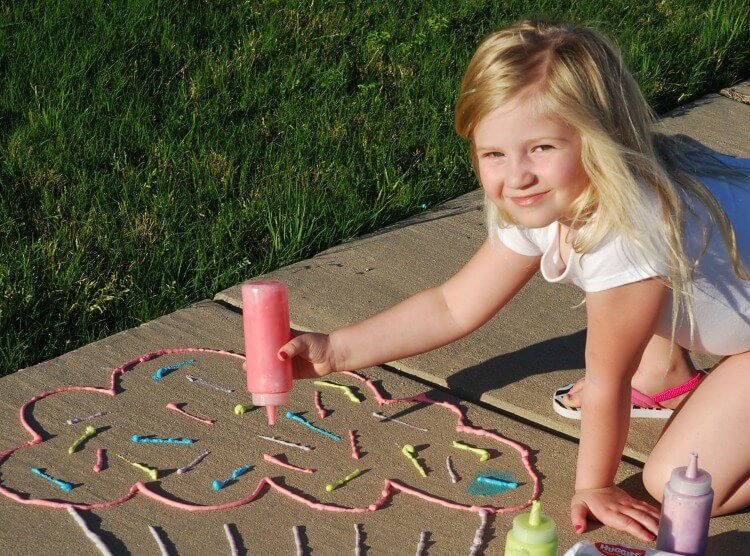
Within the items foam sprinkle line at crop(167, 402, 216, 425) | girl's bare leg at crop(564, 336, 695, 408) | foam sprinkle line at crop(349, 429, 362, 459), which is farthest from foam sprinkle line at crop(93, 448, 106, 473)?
girl's bare leg at crop(564, 336, 695, 408)

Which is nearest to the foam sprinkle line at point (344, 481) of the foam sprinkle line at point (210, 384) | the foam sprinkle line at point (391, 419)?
the foam sprinkle line at point (391, 419)

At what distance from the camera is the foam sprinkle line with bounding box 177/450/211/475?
282 cm

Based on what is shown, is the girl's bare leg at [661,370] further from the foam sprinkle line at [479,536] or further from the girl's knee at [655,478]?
the foam sprinkle line at [479,536]

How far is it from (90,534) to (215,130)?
7.79 ft

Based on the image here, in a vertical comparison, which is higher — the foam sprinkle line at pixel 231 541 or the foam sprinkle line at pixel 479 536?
the foam sprinkle line at pixel 231 541

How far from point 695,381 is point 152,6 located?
10.8ft

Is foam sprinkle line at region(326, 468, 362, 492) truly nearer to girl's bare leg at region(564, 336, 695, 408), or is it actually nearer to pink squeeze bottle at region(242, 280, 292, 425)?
pink squeeze bottle at region(242, 280, 292, 425)

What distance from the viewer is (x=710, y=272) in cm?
278

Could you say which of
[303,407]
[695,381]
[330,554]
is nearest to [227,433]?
[303,407]

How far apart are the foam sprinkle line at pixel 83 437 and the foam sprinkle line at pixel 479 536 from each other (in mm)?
978

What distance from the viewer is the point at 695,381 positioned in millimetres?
3242

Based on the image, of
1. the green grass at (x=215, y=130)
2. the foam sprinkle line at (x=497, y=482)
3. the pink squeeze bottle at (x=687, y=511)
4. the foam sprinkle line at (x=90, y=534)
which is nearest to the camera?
the pink squeeze bottle at (x=687, y=511)

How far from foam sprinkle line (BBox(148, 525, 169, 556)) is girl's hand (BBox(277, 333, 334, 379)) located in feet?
1.78

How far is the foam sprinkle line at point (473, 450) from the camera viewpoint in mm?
2922
